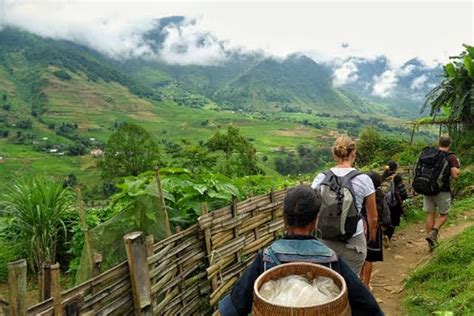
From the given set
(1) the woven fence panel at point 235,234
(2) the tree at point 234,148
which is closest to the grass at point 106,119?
(2) the tree at point 234,148

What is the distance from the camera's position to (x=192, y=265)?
16.0ft

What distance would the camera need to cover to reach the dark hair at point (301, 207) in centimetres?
222

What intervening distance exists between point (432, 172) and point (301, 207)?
4.78 metres

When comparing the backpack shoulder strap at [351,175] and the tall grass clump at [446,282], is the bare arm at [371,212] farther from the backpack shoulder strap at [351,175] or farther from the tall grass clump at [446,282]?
the tall grass clump at [446,282]

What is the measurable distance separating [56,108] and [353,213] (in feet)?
395

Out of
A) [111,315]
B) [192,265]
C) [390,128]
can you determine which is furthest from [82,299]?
[390,128]

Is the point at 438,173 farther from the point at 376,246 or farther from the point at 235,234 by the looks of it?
the point at 235,234

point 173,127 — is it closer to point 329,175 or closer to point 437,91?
point 437,91

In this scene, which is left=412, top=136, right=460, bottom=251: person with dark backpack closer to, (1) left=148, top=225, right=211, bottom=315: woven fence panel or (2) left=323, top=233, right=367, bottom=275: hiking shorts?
(2) left=323, top=233, right=367, bottom=275: hiking shorts

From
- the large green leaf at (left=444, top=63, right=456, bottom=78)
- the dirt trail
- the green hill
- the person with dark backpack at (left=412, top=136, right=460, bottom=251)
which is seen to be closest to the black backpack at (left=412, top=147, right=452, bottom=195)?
the person with dark backpack at (left=412, top=136, right=460, bottom=251)

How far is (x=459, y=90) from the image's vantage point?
15828 millimetres

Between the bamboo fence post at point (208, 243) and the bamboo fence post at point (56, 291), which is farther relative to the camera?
the bamboo fence post at point (208, 243)

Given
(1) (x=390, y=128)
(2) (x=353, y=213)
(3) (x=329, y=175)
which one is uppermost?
(3) (x=329, y=175)

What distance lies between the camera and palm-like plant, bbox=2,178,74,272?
4.61 m
